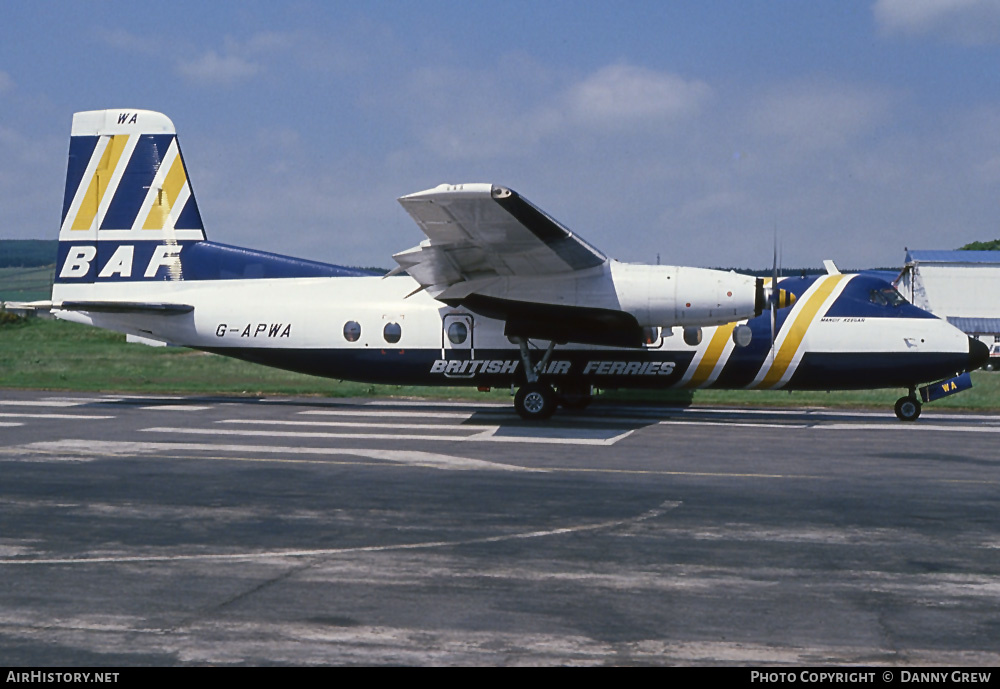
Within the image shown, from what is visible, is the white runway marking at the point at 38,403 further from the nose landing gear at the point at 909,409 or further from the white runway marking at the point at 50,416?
the nose landing gear at the point at 909,409

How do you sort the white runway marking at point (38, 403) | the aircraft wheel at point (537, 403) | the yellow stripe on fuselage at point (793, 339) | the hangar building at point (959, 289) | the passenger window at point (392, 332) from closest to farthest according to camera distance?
the yellow stripe on fuselage at point (793, 339), the aircraft wheel at point (537, 403), the passenger window at point (392, 332), the white runway marking at point (38, 403), the hangar building at point (959, 289)

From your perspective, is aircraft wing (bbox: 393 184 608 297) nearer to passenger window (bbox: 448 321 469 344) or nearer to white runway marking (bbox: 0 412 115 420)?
passenger window (bbox: 448 321 469 344)

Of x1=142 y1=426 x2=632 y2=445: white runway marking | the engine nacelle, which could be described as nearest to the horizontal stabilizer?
x1=142 y1=426 x2=632 y2=445: white runway marking

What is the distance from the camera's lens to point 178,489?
13.1 metres

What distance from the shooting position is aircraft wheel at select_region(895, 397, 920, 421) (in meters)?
21.8

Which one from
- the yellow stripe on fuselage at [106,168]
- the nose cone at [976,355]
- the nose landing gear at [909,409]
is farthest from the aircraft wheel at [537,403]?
the yellow stripe on fuselage at [106,168]

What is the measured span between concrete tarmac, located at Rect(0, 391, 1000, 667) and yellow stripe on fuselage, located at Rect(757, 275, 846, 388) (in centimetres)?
279

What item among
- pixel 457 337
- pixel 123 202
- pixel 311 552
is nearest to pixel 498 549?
pixel 311 552

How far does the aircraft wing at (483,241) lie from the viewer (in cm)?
1664

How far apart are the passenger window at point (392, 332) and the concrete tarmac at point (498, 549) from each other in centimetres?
416

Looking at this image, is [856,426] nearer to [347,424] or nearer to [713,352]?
[713,352]

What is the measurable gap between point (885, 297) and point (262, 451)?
1424 cm
